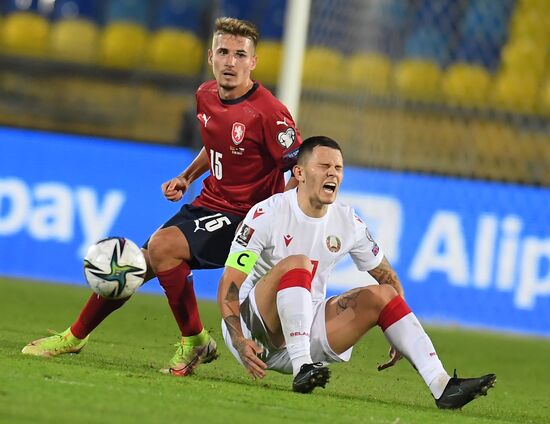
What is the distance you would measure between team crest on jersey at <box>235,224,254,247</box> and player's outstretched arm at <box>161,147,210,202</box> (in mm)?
804

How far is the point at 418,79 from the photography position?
13461mm

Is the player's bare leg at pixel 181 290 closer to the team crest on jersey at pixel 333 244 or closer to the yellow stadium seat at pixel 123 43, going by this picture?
the team crest on jersey at pixel 333 244

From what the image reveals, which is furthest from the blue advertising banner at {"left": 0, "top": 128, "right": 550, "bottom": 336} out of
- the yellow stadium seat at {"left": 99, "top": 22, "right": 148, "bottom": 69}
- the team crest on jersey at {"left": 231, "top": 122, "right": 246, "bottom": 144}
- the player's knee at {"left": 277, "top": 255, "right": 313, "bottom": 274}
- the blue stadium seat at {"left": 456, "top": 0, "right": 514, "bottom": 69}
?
the player's knee at {"left": 277, "top": 255, "right": 313, "bottom": 274}

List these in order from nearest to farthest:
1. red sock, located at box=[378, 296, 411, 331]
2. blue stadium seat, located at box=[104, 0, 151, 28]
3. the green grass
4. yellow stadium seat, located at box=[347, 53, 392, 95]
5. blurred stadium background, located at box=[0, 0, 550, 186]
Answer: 1. the green grass
2. red sock, located at box=[378, 296, 411, 331]
3. blurred stadium background, located at box=[0, 0, 550, 186]
4. yellow stadium seat, located at box=[347, 53, 392, 95]
5. blue stadium seat, located at box=[104, 0, 151, 28]

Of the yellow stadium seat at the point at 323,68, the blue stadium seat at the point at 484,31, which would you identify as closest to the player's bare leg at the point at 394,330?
the yellow stadium seat at the point at 323,68

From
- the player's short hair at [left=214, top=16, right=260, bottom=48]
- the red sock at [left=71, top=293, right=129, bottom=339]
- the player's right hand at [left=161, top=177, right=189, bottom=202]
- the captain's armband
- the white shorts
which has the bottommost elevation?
the red sock at [left=71, top=293, right=129, bottom=339]

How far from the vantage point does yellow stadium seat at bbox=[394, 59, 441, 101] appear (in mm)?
13070

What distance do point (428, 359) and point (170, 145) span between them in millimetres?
6554

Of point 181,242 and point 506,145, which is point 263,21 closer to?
point 506,145

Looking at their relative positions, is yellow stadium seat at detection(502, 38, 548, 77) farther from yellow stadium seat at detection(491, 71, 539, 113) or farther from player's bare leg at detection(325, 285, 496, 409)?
player's bare leg at detection(325, 285, 496, 409)

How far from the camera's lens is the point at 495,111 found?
43.5ft

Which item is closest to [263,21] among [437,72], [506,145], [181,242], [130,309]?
[437,72]

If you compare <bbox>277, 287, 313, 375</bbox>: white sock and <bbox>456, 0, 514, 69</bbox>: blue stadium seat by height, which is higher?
<bbox>456, 0, 514, 69</bbox>: blue stadium seat

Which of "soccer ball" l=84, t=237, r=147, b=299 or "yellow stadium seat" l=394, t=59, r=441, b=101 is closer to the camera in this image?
"soccer ball" l=84, t=237, r=147, b=299
